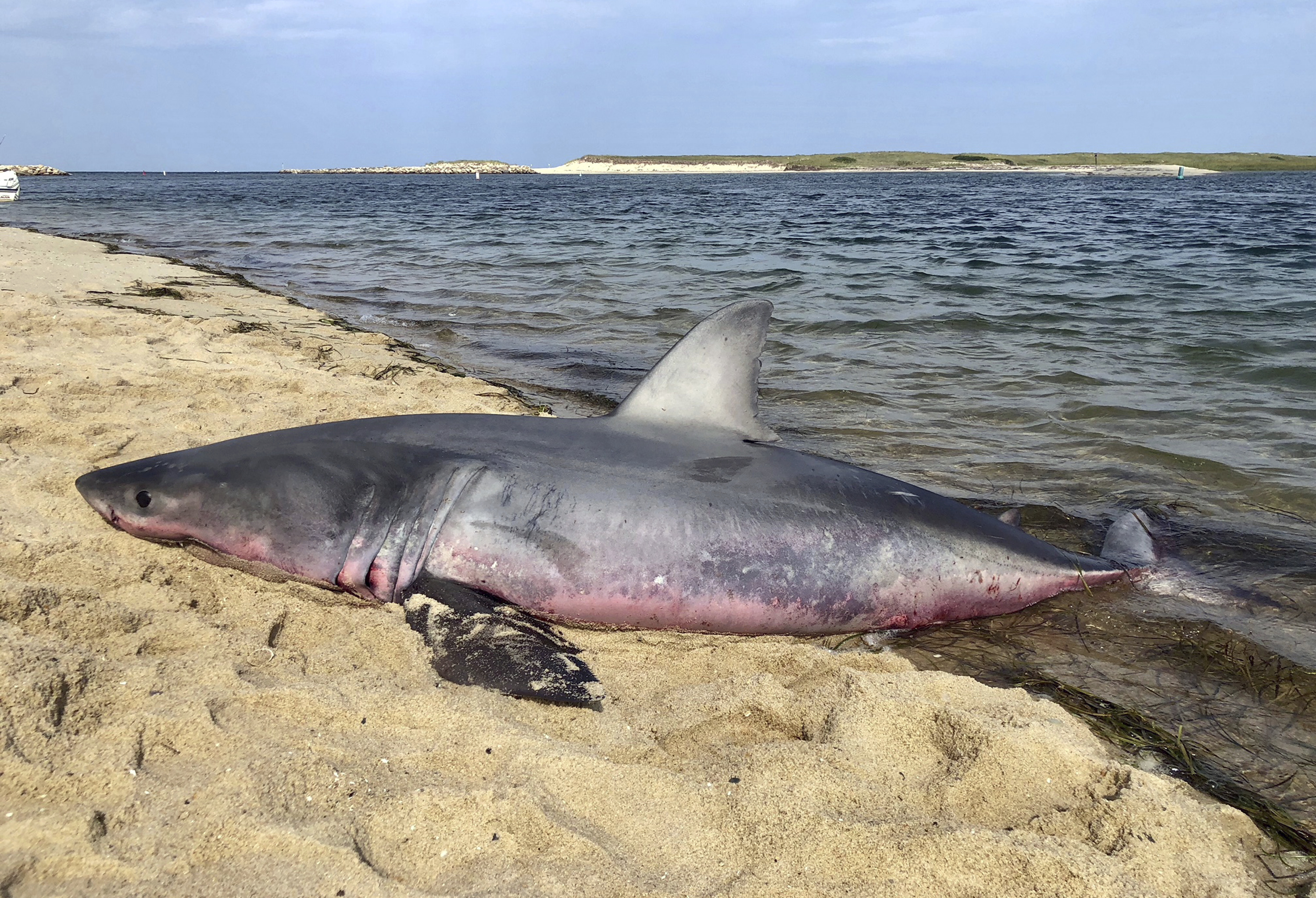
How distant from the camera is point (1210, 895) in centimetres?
182

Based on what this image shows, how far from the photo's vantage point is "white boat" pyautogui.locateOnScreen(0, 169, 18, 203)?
3086 cm

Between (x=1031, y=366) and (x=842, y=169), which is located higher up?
(x=842, y=169)

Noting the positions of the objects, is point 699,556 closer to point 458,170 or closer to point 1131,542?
point 1131,542

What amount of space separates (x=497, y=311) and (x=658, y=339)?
2554 mm

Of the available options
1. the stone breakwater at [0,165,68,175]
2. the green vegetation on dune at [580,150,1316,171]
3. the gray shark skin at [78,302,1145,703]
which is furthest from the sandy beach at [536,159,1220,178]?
the gray shark skin at [78,302,1145,703]

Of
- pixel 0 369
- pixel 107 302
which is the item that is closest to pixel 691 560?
pixel 0 369

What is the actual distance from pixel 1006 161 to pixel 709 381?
127m

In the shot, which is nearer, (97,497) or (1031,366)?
(97,497)

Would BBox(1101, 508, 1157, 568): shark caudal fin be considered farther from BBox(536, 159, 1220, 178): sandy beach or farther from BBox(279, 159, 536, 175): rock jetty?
BBox(279, 159, 536, 175): rock jetty

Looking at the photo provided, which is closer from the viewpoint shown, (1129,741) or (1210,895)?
(1210,895)

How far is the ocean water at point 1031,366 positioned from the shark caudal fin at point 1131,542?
0.40ft

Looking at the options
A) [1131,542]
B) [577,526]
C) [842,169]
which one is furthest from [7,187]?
[842,169]

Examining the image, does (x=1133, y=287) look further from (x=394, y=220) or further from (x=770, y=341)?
(x=394, y=220)

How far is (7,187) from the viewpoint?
3103cm
